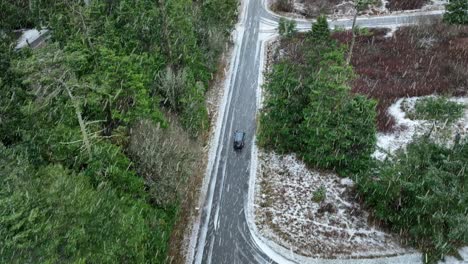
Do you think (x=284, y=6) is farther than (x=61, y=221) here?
Yes

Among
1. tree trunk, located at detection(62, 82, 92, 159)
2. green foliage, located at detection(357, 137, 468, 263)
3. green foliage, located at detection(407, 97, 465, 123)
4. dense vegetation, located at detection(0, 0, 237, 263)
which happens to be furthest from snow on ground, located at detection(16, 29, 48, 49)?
green foliage, located at detection(407, 97, 465, 123)

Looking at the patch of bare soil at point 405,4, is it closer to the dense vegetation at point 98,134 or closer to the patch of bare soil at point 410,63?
→ the patch of bare soil at point 410,63

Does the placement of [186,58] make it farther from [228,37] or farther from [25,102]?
[228,37]

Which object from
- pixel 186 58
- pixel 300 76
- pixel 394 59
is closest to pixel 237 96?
pixel 186 58

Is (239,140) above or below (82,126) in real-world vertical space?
below

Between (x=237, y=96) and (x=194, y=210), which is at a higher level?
(x=237, y=96)

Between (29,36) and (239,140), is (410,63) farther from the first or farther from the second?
(29,36)

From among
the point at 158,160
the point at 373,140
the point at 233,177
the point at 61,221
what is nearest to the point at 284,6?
the point at 233,177
